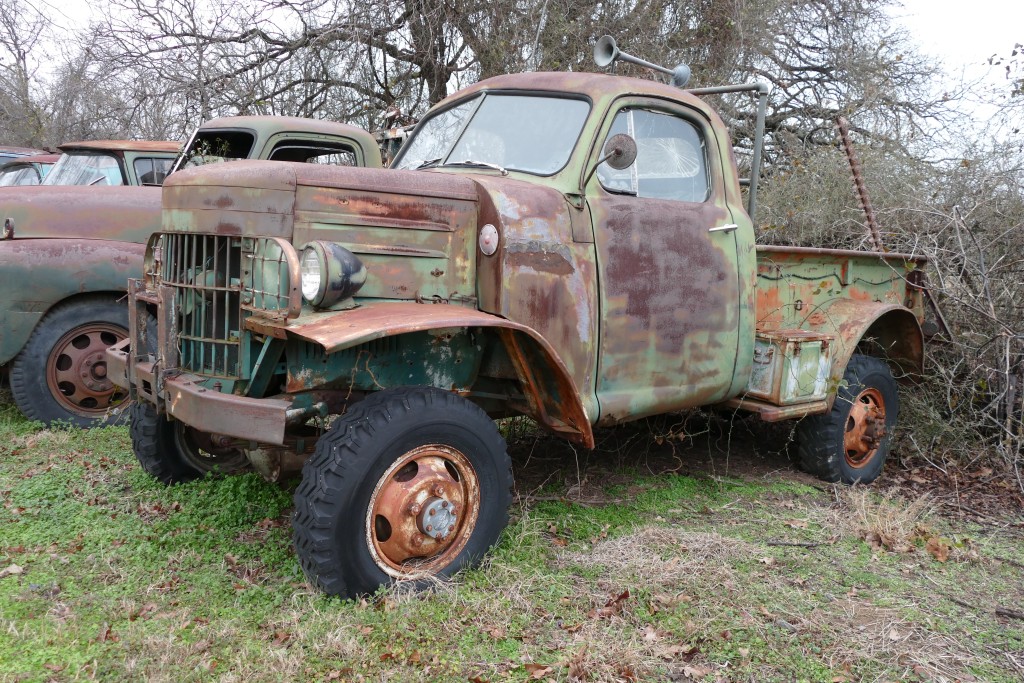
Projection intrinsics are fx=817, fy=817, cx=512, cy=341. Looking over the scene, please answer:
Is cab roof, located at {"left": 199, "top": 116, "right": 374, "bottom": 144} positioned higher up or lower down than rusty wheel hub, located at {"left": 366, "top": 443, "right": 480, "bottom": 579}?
higher up

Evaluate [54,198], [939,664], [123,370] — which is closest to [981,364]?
[939,664]

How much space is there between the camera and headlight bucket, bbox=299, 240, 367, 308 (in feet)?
10.0

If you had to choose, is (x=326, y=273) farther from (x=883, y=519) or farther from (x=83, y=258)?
(x=83, y=258)

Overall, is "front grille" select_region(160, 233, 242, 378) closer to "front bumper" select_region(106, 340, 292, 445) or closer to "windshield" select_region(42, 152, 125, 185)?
"front bumper" select_region(106, 340, 292, 445)

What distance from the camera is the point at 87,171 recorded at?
255 inches

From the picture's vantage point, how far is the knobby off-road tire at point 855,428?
196 inches

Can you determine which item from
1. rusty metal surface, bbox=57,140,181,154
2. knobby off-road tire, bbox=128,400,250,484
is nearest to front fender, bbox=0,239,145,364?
rusty metal surface, bbox=57,140,181,154

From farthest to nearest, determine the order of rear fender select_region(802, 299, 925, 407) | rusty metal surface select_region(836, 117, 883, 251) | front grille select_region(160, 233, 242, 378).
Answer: rusty metal surface select_region(836, 117, 883, 251) → rear fender select_region(802, 299, 925, 407) → front grille select_region(160, 233, 242, 378)

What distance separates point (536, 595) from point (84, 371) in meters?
3.85

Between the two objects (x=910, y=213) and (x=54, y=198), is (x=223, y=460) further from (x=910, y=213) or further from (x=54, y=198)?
(x=910, y=213)

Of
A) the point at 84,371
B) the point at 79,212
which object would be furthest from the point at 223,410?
the point at 79,212

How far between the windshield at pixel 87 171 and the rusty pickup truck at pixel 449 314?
114 inches

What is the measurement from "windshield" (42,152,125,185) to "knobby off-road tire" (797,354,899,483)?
5449 mm

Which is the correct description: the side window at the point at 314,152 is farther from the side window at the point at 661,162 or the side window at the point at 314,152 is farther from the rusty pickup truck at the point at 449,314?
the side window at the point at 661,162
